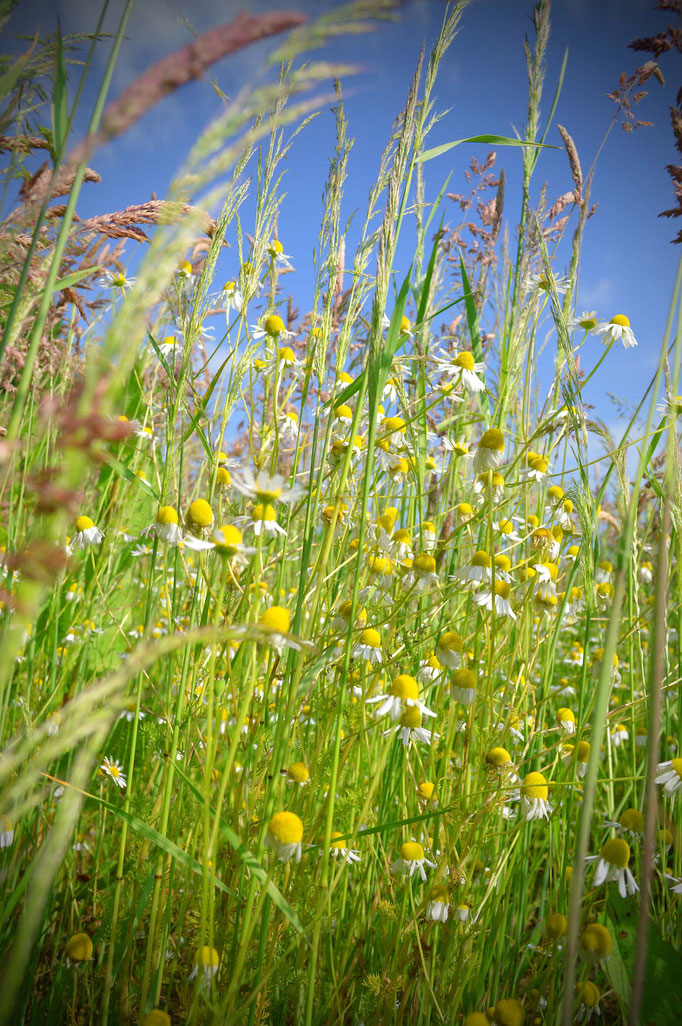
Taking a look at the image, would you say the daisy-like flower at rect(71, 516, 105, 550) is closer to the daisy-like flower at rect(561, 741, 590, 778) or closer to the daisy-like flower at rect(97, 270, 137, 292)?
the daisy-like flower at rect(97, 270, 137, 292)

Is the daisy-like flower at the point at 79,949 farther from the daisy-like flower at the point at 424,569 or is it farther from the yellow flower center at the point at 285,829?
the daisy-like flower at the point at 424,569

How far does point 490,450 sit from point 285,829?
748mm

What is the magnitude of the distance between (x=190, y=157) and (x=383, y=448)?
0.95 metres

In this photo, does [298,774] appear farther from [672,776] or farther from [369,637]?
[672,776]

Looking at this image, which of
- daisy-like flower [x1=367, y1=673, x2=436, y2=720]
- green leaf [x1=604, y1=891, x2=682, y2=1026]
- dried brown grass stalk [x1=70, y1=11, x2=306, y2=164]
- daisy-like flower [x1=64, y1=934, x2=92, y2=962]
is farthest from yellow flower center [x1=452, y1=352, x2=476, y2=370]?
daisy-like flower [x1=64, y1=934, x2=92, y2=962]

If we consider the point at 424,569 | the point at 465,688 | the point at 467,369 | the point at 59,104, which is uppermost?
the point at 467,369

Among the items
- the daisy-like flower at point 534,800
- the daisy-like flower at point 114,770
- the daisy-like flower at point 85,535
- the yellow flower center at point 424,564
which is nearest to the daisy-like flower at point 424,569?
the yellow flower center at point 424,564

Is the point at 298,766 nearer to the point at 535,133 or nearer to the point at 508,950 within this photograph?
the point at 508,950

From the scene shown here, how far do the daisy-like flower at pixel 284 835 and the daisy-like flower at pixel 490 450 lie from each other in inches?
27.3

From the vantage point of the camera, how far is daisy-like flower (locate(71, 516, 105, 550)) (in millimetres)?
1416

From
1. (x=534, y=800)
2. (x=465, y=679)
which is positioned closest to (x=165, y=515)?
(x=465, y=679)

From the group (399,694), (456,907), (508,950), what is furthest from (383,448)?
(508,950)

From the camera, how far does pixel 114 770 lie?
1.64 m

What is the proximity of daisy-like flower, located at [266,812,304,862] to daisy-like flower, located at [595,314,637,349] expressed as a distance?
52.5 inches
